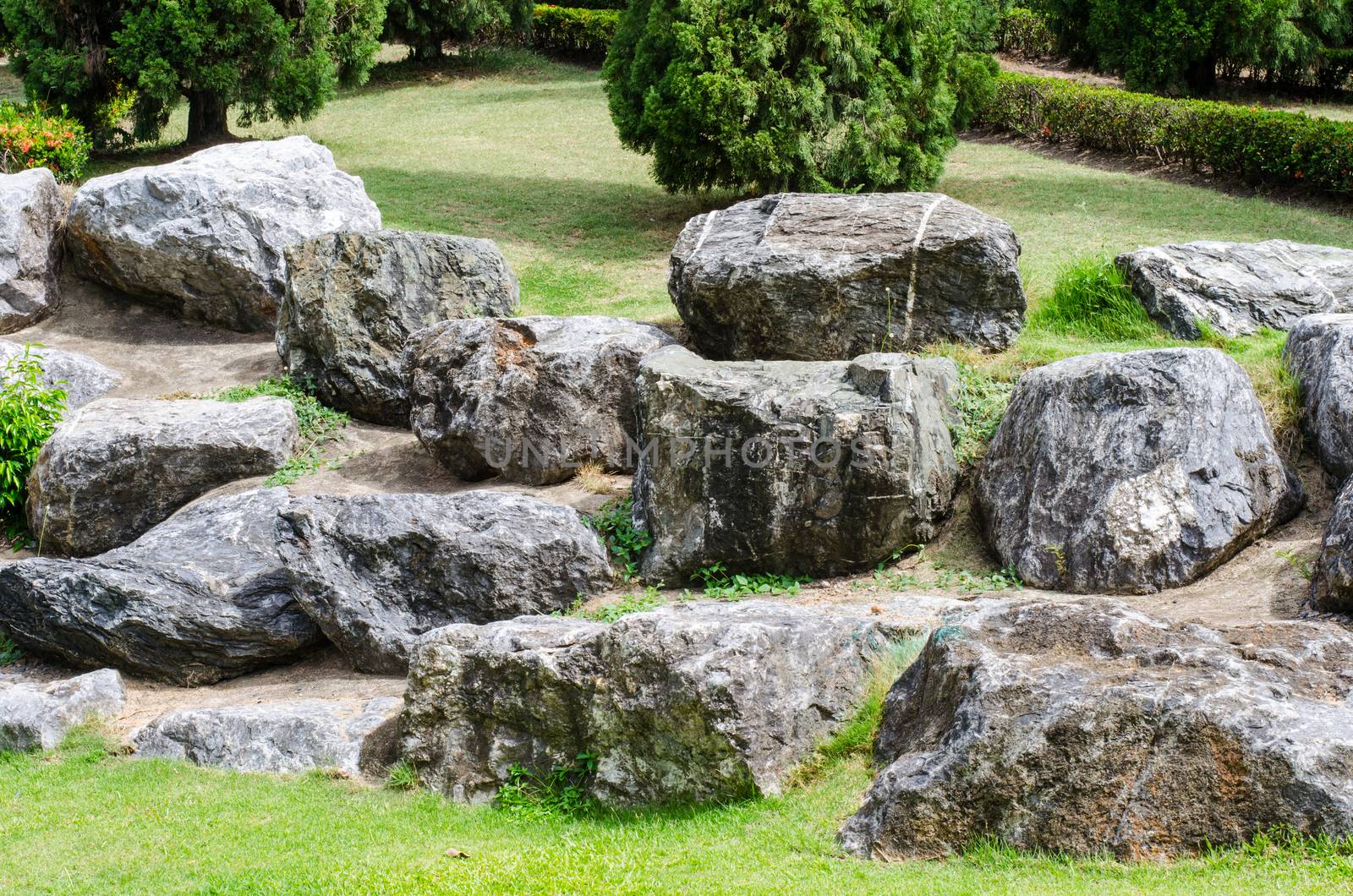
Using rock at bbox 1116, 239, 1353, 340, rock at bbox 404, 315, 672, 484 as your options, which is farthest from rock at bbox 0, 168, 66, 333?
rock at bbox 1116, 239, 1353, 340

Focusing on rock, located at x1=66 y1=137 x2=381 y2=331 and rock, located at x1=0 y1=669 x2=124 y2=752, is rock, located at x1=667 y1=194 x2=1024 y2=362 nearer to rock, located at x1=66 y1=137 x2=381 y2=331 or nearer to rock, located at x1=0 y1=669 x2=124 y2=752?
rock, located at x1=66 y1=137 x2=381 y2=331

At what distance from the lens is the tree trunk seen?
18572mm

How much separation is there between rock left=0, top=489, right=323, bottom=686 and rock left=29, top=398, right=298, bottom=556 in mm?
1278

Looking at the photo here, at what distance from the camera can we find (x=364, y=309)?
1139 centimetres

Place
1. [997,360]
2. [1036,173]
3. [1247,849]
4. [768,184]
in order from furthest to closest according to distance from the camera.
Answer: [1036,173], [768,184], [997,360], [1247,849]

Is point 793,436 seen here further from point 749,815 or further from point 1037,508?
point 749,815

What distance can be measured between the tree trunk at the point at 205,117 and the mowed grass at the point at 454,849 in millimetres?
13937

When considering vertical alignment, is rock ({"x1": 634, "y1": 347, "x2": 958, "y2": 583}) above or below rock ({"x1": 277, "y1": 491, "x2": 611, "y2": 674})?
above

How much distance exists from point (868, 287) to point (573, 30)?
63.8 feet

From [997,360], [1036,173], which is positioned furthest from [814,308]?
[1036,173]

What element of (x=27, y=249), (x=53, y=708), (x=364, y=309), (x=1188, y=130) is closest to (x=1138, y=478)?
(x=53, y=708)

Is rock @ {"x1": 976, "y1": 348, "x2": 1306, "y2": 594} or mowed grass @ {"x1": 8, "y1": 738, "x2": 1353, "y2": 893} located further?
rock @ {"x1": 976, "y1": 348, "x2": 1306, "y2": 594}

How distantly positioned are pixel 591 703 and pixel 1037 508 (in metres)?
3.35

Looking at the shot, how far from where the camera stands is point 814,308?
10.1m
